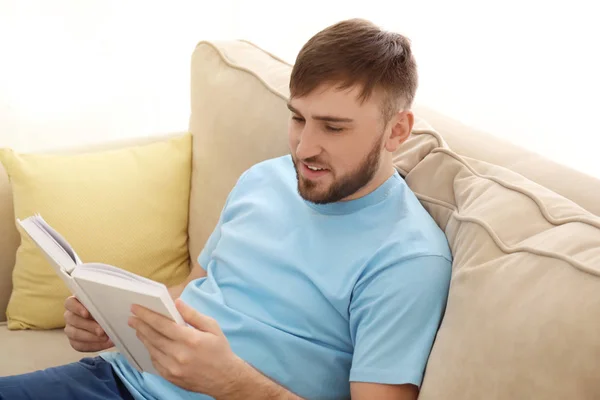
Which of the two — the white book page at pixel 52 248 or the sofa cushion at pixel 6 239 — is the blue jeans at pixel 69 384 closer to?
the white book page at pixel 52 248

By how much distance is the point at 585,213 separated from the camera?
112cm

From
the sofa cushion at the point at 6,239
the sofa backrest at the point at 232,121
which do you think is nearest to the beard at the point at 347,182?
the sofa backrest at the point at 232,121

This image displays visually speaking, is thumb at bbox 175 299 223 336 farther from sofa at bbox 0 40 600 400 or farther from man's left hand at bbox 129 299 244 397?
sofa at bbox 0 40 600 400

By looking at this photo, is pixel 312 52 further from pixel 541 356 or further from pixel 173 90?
pixel 173 90

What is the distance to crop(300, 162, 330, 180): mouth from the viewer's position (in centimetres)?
133

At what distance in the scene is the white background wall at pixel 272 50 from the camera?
1.75 metres

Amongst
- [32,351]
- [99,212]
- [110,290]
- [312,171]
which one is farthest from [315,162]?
[32,351]

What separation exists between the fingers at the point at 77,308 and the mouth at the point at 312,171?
473 mm

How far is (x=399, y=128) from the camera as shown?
1.34 m

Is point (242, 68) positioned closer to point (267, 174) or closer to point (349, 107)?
point (267, 174)

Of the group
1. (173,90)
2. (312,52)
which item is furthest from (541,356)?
(173,90)

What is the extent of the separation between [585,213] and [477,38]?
0.90m

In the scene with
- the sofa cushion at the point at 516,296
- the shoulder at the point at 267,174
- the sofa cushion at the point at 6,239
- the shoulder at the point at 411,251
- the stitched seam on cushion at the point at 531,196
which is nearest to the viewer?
the sofa cushion at the point at 516,296

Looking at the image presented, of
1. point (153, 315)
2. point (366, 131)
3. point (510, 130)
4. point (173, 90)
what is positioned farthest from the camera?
point (173, 90)
